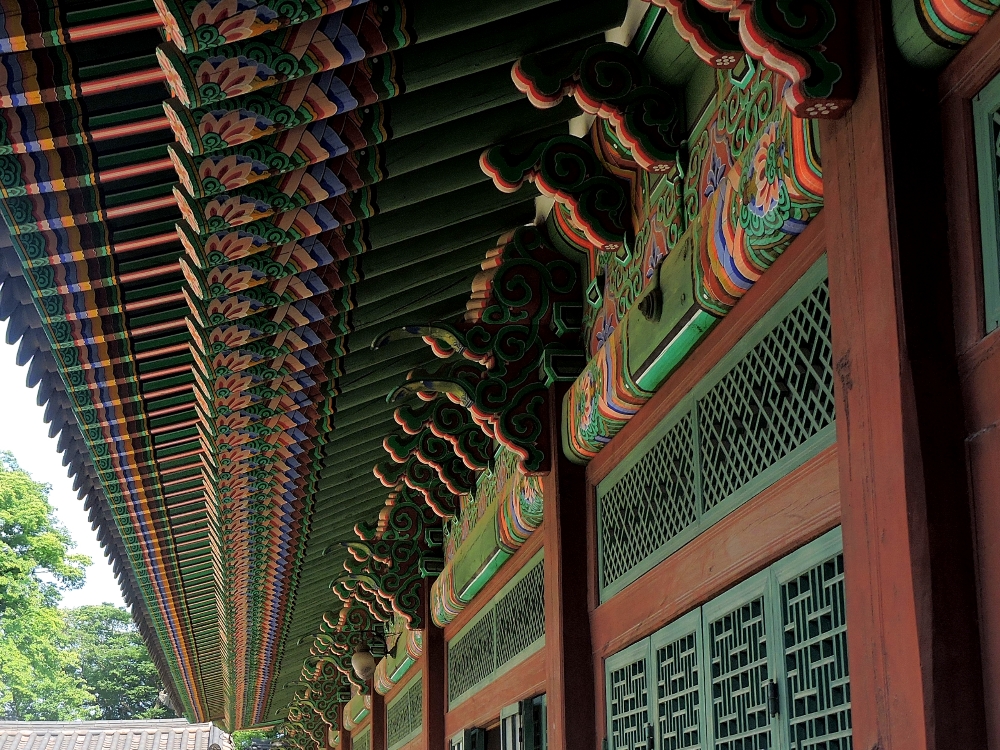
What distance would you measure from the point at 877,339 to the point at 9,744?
27.9 metres

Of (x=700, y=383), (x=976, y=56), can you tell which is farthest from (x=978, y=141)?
(x=700, y=383)

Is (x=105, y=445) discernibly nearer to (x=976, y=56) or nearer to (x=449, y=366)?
(x=449, y=366)

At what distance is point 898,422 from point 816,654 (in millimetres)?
783

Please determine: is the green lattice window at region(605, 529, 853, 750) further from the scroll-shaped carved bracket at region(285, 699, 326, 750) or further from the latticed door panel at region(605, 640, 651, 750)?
the scroll-shaped carved bracket at region(285, 699, 326, 750)

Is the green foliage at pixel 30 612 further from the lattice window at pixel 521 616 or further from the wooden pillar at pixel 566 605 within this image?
the wooden pillar at pixel 566 605

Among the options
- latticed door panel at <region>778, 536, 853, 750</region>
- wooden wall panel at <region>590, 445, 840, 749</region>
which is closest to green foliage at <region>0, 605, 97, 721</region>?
wooden wall panel at <region>590, 445, 840, 749</region>

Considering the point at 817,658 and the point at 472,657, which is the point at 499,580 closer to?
the point at 472,657

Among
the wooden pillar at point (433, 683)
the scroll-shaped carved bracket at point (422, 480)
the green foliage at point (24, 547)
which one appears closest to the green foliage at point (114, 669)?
the green foliage at point (24, 547)

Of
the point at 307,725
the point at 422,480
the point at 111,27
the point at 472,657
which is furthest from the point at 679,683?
the point at 307,725

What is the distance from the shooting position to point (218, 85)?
9.48ft

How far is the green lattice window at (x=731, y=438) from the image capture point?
272 cm

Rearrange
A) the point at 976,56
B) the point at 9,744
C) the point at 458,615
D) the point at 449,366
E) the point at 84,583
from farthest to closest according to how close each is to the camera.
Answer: the point at 84,583, the point at 9,744, the point at 458,615, the point at 449,366, the point at 976,56

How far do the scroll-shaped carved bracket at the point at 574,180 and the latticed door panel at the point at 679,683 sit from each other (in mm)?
1273

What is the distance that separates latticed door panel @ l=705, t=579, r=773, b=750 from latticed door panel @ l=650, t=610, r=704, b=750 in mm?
121
